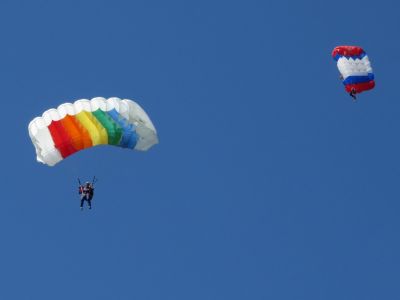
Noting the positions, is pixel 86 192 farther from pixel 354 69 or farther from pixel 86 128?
pixel 354 69

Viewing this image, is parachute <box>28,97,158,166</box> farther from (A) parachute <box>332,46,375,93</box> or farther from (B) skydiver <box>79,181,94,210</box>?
(A) parachute <box>332,46,375,93</box>

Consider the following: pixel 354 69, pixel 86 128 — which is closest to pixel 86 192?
pixel 86 128

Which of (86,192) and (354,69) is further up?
(354,69)

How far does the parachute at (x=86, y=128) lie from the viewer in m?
41.3

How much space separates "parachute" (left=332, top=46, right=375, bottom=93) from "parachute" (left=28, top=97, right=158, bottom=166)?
12.2 m

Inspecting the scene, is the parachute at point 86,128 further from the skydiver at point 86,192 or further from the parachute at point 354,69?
the parachute at point 354,69

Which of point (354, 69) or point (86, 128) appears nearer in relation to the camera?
point (86, 128)

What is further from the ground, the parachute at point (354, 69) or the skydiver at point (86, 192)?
the parachute at point (354, 69)

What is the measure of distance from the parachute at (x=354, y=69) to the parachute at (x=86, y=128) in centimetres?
1217

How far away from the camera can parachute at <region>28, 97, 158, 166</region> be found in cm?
4134

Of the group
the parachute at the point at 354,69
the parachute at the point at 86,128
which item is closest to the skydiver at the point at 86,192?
the parachute at the point at 86,128

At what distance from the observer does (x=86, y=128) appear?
136 feet

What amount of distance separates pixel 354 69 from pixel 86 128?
1417 centimetres

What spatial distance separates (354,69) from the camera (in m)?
51.7
